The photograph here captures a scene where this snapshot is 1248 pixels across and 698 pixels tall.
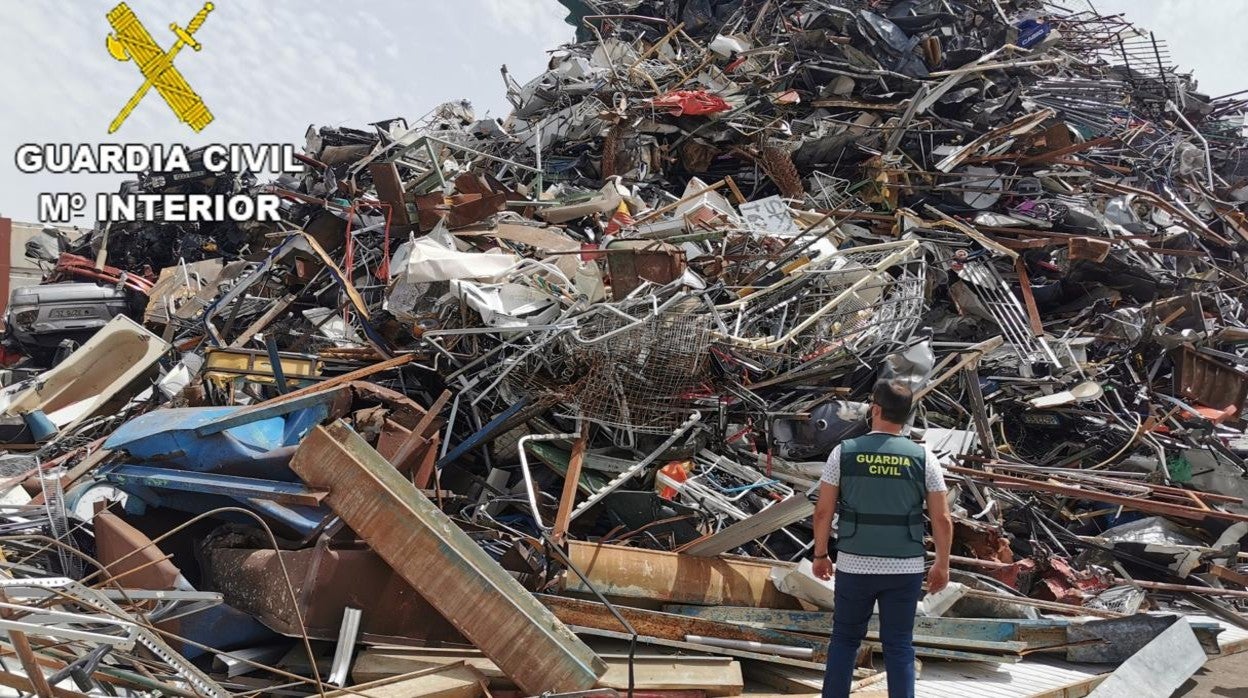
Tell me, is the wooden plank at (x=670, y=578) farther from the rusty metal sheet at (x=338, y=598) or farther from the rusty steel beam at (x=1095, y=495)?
the rusty steel beam at (x=1095, y=495)

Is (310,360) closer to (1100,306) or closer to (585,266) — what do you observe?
(585,266)

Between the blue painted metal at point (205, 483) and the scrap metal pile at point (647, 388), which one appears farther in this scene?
the blue painted metal at point (205, 483)

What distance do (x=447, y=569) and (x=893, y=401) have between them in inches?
70.0

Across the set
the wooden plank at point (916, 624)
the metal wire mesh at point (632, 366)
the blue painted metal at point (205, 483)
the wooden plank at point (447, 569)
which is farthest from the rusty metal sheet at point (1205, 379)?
the blue painted metal at point (205, 483)

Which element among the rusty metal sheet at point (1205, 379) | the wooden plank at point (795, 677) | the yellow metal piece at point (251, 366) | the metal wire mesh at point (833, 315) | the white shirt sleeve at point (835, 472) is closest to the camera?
the white shirt sleeve at point (835, 472)

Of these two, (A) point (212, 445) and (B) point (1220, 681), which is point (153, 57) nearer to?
(A) point (212, 445)

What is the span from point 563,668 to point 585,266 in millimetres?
3199

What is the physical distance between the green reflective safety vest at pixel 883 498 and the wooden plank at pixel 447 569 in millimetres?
1089

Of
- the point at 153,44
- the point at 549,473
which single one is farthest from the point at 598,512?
the point at 153,44

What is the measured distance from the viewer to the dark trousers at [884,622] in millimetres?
2979

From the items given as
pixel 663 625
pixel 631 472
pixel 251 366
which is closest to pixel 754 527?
pixel 663 625

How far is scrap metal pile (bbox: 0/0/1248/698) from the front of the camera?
3.74 metres

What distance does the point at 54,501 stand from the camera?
4.70 metres

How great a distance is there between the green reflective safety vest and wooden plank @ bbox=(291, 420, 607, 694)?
1.09 meters
